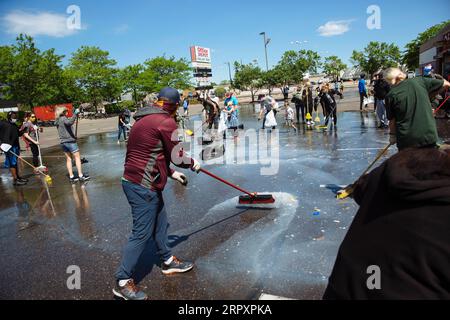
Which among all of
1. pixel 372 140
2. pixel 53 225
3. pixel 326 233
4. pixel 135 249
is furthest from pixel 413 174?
pixel 372 140

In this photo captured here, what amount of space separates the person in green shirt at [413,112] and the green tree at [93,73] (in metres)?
48.2

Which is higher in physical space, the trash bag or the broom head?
the trash bag

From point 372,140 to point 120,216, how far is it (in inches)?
299

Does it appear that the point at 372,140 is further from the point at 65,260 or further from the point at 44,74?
the point at 44,74

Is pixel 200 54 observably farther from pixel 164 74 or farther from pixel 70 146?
pixel 70 146

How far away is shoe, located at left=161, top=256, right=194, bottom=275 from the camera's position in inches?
138

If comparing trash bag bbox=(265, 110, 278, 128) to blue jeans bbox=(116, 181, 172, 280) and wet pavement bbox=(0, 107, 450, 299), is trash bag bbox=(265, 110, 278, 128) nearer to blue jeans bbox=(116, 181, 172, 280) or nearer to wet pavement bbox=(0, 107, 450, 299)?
wet pavement bbox=(0, 107, 450, 299)

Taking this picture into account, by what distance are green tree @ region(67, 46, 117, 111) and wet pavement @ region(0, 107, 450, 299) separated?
4277 cm

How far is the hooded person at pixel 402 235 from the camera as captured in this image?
1.16 meters

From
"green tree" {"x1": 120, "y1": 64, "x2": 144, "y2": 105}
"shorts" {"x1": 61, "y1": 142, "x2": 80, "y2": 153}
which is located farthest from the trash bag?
"green tree" {"x1": 120, "y1": 64, "x2": 144, "y2": 105}

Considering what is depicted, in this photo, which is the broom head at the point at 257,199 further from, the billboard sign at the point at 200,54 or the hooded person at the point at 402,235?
the billboard sign at the point at 200,54

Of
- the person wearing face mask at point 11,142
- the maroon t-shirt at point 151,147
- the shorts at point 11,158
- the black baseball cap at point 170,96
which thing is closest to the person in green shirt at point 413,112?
the black baseball cap at point 170,96

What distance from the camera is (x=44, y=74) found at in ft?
121

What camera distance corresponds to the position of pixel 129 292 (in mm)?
3070
